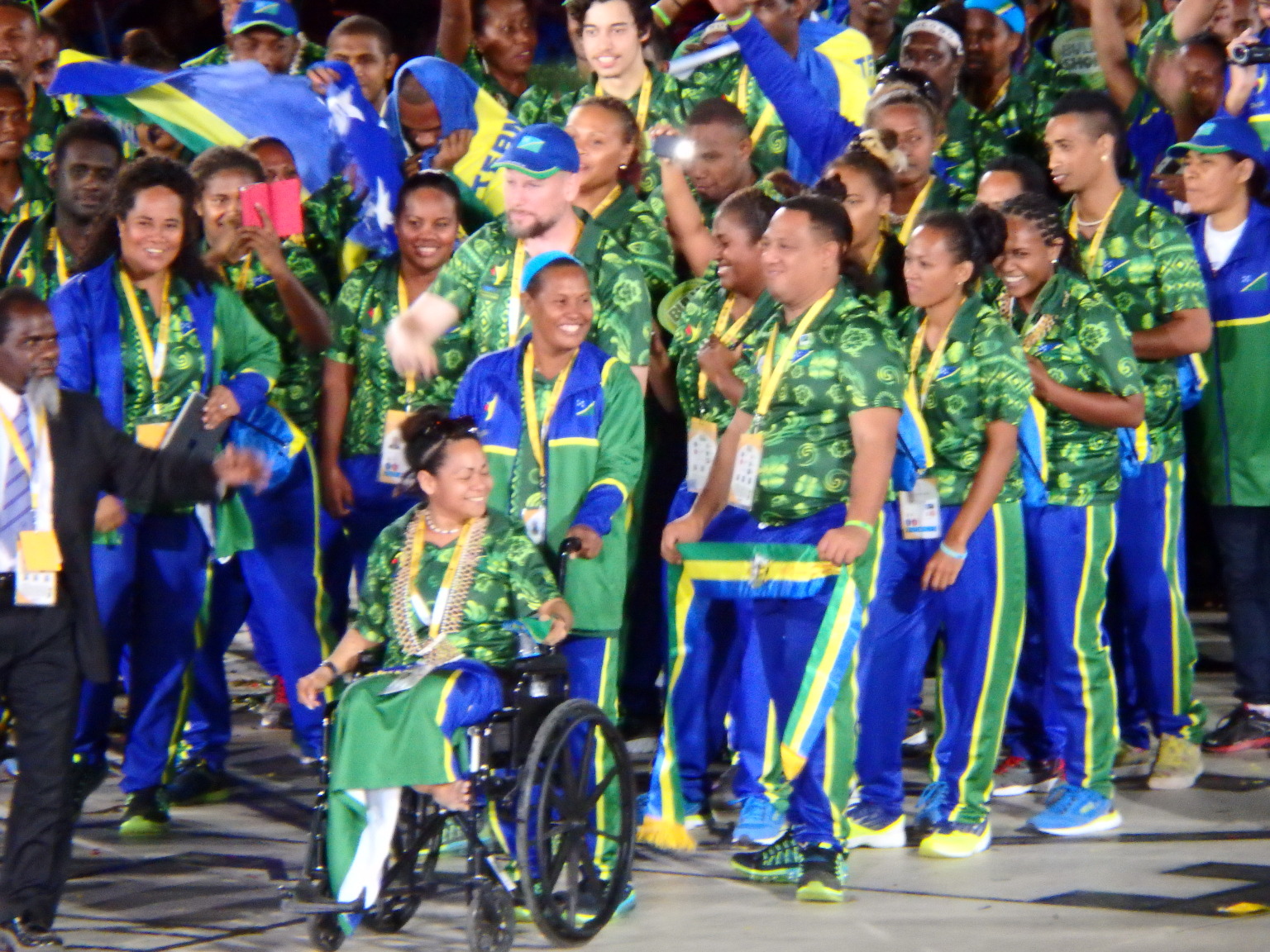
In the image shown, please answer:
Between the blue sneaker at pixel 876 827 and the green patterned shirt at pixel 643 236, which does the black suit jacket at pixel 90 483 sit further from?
the blue sneaker at pixel 876 827

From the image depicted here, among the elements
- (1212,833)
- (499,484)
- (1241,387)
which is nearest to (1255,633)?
(1241,387)

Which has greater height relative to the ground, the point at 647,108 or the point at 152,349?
the point at 647,108

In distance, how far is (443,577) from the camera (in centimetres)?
540

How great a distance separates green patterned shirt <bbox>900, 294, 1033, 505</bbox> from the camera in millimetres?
6191

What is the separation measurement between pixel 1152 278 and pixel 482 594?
299cm

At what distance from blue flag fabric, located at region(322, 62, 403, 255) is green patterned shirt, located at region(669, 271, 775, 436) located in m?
1.38

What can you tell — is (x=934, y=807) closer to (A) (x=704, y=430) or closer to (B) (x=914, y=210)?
(A) (x=704, y=430)

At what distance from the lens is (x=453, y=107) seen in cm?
774

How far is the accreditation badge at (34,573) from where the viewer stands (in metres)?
5.15

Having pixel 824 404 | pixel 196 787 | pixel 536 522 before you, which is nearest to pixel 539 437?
pixel 536 522

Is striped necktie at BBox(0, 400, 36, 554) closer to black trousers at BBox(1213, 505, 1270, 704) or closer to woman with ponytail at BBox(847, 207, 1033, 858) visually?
woman with ponytail at BBox(847, 207, 1033, 858)

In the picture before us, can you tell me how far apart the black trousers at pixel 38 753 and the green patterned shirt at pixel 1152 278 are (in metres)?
3.79

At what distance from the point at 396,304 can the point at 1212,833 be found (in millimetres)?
3337

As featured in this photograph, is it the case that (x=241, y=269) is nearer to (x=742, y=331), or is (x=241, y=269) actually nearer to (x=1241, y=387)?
(x=742, y=331)
